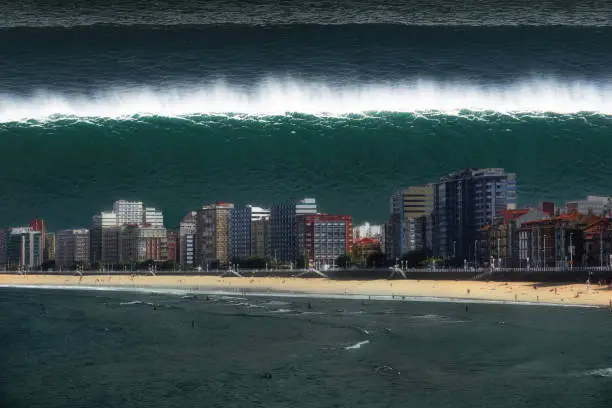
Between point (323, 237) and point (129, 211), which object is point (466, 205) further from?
point (129, 211)

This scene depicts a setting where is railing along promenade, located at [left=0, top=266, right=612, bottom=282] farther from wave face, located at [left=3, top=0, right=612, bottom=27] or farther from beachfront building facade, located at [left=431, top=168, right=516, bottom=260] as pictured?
wave face, located at [left=3, top=0, right=612, bottom=27]

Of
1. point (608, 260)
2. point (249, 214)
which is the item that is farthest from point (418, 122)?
point (608, 260)

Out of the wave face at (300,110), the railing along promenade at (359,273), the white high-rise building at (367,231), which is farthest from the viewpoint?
the railing along promenade at (359,273)

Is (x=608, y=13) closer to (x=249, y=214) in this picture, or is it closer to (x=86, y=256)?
(x=249, y=214)

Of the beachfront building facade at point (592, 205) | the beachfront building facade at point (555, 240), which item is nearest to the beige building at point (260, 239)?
the beachfront building facade at point (555, 240)

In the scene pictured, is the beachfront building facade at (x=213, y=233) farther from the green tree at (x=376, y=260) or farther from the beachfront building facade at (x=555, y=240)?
the beachfront building facade at (x=555, y=240)

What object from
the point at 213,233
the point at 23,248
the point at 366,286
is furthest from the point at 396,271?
the point at 23,248
